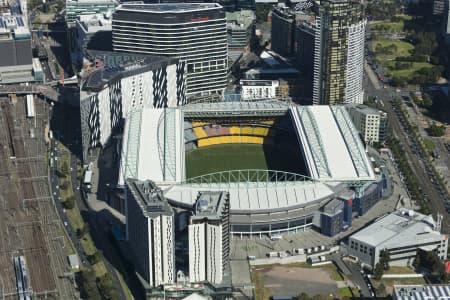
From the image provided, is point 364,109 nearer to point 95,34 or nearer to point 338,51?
point 338,51

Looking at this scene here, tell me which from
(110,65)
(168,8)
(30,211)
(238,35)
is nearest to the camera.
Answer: (30,211)

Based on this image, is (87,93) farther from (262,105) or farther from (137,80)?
(262,105)

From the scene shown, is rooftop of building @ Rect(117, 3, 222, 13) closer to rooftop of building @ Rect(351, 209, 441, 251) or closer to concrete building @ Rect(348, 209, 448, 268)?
rooftop of building @ Rect(351, 209, 441, 251)

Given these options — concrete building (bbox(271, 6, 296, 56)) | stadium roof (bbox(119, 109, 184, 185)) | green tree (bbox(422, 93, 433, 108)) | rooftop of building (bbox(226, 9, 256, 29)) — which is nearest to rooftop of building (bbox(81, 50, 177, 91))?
stadium roof (bbox(119, 109, 184, 185))

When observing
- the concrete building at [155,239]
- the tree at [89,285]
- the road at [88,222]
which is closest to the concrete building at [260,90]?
the road at [88,222]

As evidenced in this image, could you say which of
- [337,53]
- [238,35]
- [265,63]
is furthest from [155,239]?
[238,35]

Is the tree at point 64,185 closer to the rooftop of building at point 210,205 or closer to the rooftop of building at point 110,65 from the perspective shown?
the rooftop of building at point 110,65
